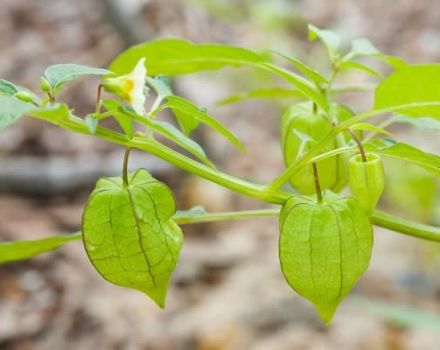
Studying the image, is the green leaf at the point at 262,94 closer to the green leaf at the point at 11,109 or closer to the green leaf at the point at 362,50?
the green leaf at the point at 362,50

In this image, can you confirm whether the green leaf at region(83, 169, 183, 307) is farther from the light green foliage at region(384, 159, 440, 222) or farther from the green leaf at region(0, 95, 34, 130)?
the light green foliage at region(384, 159, 440, 222)

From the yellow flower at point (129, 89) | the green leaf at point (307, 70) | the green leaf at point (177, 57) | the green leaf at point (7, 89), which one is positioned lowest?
the green leaf at point (177, 57)

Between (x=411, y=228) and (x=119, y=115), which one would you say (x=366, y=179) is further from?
(x=119, y=115)

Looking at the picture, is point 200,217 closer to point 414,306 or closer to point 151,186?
point 151,186

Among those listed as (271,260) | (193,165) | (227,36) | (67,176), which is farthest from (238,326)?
(227,36)

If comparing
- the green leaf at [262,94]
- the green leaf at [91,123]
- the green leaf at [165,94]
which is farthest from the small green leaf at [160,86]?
the green leaf at [262,94]

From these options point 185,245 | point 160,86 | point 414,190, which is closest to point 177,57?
point 160,86
